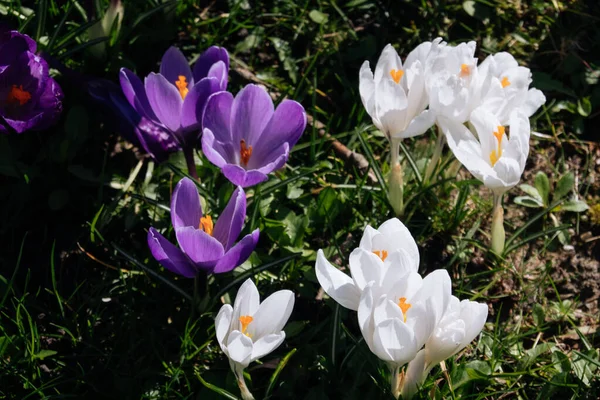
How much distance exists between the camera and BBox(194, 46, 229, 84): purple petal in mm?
2043

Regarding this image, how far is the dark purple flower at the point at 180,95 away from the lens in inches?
74.4

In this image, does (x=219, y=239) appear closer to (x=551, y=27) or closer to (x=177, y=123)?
(x=177, y=123)

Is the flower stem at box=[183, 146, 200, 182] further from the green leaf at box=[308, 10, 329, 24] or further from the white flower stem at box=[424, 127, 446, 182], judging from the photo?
the green leaf at box=[308, 10, 329, 24]

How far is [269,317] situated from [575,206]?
117 centimetres

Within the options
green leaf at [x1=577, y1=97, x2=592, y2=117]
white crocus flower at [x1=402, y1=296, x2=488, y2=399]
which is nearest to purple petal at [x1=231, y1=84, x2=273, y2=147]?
white crocus flower at [x1=402, y1=296, x2=488, y2=399]

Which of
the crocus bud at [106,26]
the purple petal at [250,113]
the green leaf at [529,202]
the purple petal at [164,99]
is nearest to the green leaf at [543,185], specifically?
the green leaf at [529,202]

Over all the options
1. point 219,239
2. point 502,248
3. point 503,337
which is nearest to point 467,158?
point 502,248

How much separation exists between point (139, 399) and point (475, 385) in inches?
33.2

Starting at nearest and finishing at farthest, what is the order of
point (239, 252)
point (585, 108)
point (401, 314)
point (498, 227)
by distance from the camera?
point (401, 314)
point (239, 252)
point (498, 227)
point (585, 108)

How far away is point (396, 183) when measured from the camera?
2.07 m

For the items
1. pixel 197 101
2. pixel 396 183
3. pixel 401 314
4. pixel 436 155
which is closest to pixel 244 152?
pixel 197 101

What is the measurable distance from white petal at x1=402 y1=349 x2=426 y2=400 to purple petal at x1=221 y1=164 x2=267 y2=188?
562 mm

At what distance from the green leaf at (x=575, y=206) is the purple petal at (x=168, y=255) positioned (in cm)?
121

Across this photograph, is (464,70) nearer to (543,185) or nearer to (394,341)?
(543,185)
